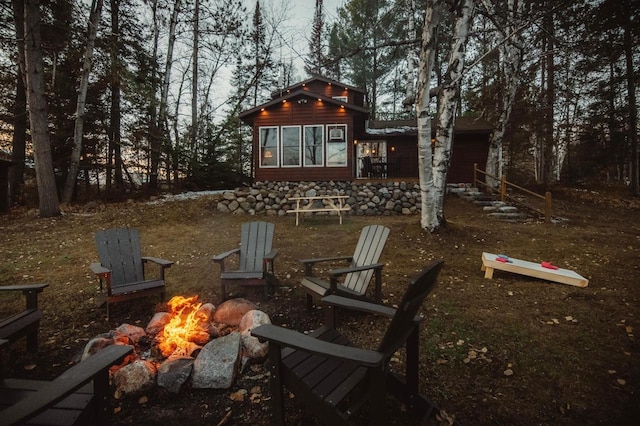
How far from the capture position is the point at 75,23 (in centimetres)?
1085

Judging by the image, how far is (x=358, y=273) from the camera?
147 inches

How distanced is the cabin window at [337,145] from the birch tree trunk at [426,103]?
677cm

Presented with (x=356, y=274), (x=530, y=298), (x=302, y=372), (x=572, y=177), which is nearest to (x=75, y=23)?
(x=356, y=274)

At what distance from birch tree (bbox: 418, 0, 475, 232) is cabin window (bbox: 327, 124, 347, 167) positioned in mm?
6661

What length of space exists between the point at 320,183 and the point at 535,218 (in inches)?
318

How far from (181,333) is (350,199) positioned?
32.0ft

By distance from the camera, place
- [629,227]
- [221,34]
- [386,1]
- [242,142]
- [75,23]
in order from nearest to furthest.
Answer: [629,227], [75,23], [386,1], [221,34], [242,142]

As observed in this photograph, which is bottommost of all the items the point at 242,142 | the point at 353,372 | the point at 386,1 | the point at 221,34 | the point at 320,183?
the point at 353,372

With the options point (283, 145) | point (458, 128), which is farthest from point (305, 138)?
point (458, 128)

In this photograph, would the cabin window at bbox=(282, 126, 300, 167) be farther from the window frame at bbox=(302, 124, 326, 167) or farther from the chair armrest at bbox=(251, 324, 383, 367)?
the chair armrest at bbox=(251, 324, 383, 367)

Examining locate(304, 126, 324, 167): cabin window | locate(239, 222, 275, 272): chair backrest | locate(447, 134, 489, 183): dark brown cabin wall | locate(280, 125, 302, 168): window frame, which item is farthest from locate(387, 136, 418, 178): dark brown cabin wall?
locate(239, 222, 275, 272): chair backrest

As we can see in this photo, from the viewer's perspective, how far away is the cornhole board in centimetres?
431

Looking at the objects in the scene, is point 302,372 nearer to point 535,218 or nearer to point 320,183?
point 535,218

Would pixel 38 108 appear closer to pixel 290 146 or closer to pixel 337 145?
pixel 290 146
